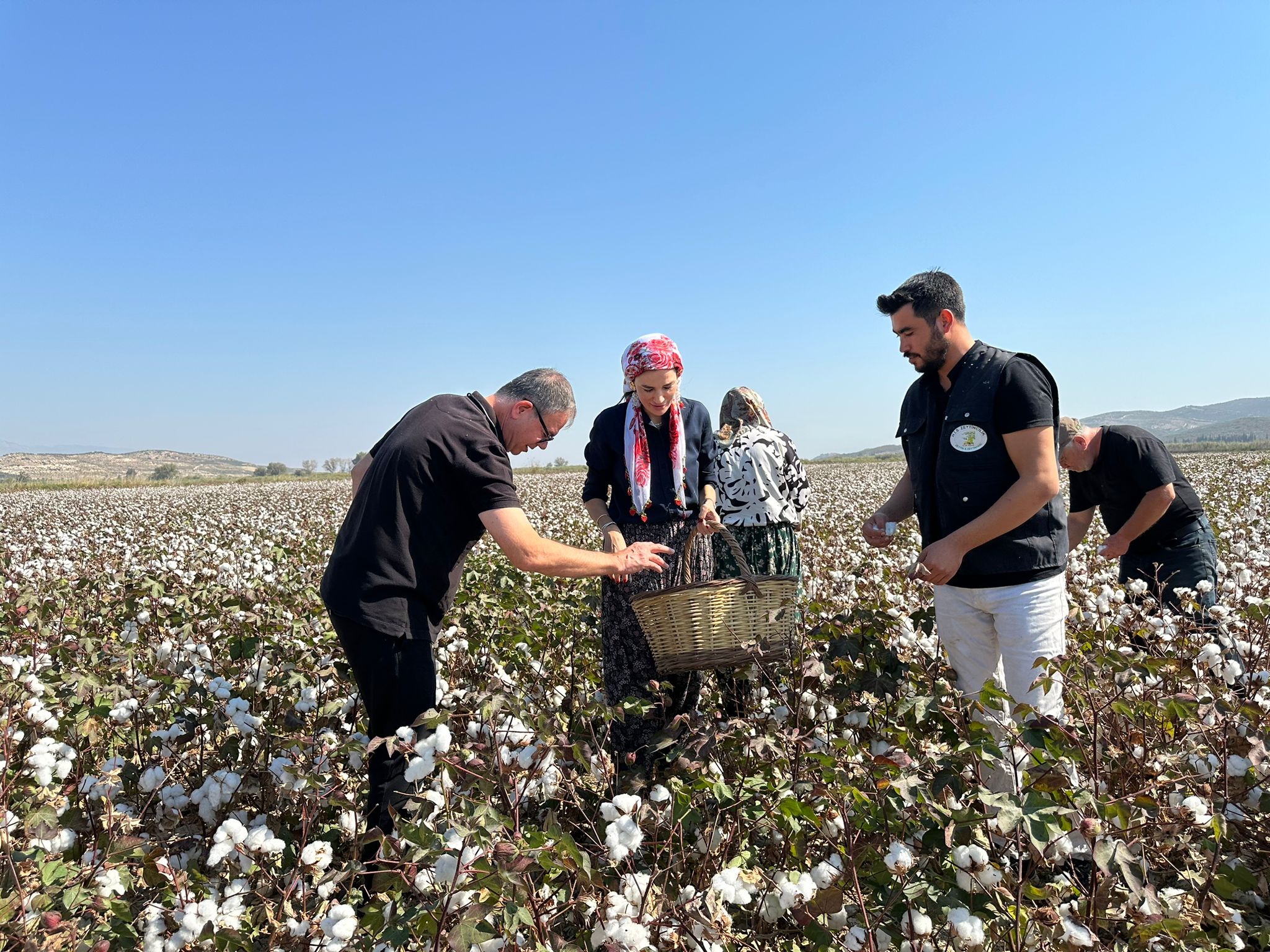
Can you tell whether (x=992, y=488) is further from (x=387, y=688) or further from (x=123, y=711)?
(x=123, y=711)

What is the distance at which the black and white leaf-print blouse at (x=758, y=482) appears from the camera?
4105 millimetres

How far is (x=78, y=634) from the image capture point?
4156mm

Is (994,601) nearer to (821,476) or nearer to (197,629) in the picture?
(197,629)

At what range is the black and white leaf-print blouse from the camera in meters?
4.11

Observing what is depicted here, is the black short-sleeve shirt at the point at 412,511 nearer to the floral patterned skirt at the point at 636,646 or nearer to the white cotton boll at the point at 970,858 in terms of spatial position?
the floral patterned skirt at the point at 636,646

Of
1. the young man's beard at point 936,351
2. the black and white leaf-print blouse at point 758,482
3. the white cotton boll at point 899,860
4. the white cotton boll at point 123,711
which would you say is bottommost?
the white cotton boll at point 899,860

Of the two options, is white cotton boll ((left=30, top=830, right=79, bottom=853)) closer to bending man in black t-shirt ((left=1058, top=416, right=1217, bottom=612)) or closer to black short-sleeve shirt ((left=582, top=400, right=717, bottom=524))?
black short-sleeve shirt ((left=582, top=400, right=717, bottom=524))

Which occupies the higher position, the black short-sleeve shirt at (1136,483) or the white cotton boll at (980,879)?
the black short-sleeve shirt at (1136,483)

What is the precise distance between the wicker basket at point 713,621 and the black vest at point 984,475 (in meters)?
0.70

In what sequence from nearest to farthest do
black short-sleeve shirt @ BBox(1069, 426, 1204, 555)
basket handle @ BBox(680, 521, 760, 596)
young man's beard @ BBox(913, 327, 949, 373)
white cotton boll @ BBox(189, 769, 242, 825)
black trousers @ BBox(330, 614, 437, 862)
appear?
white cotton boll @ BBox(189, 769, 242, 825) < black trousers @ BBox(330, 614, 437, 862) < young man's beard @ BBox(913, 327, 949, 373) < basket handle @ BBox(680, 521, 760, 596) < black short-sleeve shirt @ BBox(1069, 426, 1204, 555)

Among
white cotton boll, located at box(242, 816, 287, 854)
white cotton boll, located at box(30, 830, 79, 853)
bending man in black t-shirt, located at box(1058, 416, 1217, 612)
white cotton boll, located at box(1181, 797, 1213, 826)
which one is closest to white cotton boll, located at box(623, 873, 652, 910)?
white cotton boll, located at box(242, 816, 287, 854)

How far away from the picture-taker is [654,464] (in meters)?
3.67

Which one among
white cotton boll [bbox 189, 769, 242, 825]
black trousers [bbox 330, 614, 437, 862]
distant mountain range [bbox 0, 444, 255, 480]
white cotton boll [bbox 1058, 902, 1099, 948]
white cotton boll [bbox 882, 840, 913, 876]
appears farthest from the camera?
distant mountain range [bbox 0, 444, 255, 480]

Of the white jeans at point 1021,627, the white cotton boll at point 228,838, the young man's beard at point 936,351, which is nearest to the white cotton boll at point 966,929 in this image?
the white jeans at point 1021,627
